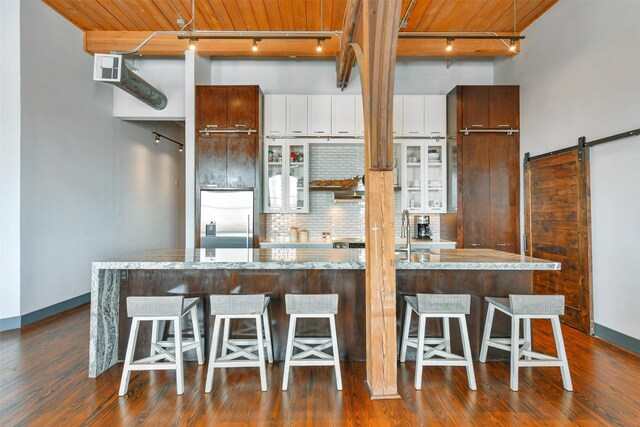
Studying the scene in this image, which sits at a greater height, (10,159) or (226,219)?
(10,159)

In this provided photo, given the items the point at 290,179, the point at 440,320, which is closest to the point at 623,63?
the point at 440,320

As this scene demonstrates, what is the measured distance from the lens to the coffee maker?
5.47m

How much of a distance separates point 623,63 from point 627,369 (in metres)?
2.83

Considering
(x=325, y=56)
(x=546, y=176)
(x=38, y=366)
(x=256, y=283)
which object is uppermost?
(x=325, y=56)

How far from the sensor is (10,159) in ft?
12.7

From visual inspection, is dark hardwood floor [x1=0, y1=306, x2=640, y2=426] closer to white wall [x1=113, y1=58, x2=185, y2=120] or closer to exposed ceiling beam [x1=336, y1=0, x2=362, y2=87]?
exposed ceiling beam [x1=336, y1=0, x2=362, y2=87]

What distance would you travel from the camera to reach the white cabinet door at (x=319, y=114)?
5.35m

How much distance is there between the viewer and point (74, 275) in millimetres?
4750

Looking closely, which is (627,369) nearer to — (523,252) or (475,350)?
(475,350)

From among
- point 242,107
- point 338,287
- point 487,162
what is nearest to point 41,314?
point 242,107

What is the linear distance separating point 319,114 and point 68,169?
359 centimetres

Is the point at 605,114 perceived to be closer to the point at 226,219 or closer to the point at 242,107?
the point at 242,107

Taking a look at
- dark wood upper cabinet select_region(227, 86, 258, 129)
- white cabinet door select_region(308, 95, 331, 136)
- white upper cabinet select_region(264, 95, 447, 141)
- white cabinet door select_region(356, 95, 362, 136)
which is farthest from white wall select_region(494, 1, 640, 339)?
dark wood upper cabinet select_region(227, 86, 258, 129)

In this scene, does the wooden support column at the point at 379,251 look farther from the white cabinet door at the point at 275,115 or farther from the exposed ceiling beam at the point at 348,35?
the white cabinet door at the point at 275,115
